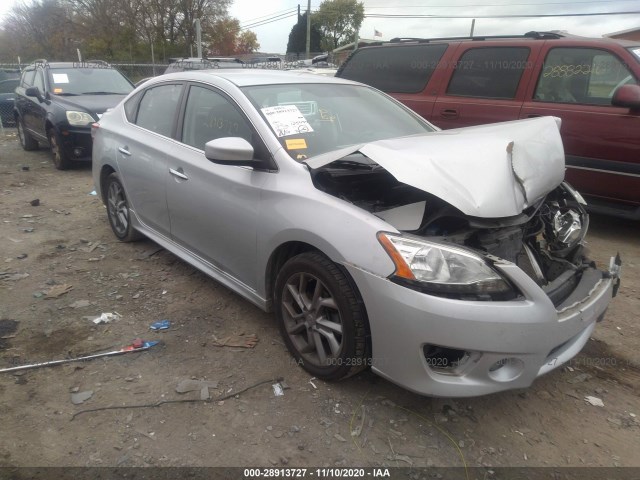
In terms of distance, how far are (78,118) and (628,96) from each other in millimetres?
7454

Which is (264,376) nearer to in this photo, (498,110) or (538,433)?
(538,433)

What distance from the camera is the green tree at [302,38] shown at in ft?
185

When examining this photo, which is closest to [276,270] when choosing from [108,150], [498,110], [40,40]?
[108,150]

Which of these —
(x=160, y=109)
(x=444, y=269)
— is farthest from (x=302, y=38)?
(x=444, y=269)

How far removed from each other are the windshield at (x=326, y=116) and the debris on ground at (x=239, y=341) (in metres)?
1.22

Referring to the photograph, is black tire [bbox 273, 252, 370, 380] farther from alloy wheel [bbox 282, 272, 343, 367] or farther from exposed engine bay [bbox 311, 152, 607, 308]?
exposed engine bay [bbox 311, 152, 607, 308]

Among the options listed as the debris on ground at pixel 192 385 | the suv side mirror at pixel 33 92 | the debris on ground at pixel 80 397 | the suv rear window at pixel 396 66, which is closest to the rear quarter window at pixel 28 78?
the suv side mirror at pixel 33 92

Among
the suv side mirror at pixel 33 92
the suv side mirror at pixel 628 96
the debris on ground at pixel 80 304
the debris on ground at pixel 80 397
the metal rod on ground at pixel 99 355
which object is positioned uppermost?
Result: the suv side mirror at pixel 628 96

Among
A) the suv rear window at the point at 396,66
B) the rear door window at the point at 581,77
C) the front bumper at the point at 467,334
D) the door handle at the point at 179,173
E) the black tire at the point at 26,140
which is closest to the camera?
the front bumper at the point at 467,334

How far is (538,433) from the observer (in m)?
2.39

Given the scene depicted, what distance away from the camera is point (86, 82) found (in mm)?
8711

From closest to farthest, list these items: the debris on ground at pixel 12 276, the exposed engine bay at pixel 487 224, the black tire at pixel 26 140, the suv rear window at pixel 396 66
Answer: the exposed engine bay at pixel 487 224, the debris on ground at pixel 12 276, the suv rear window at pixel 396 66, the black tire at pixel 26 140

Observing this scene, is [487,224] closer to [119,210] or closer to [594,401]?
[594,401]

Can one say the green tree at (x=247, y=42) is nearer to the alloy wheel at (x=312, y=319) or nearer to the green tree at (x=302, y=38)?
the green tree at (x=302, y=38)
